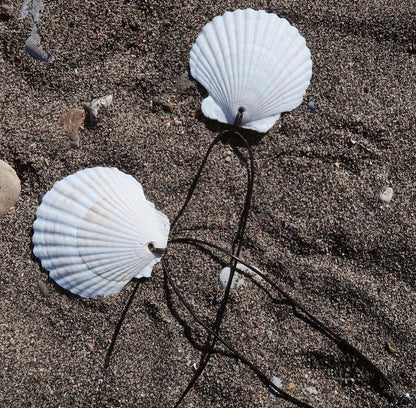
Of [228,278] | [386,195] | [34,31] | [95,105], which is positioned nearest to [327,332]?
[228,278]

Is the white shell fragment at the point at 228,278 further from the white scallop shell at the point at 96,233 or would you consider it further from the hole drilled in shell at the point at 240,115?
the hole drilled in shell at the point at 240,115

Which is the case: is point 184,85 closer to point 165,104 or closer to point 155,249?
point 165,104

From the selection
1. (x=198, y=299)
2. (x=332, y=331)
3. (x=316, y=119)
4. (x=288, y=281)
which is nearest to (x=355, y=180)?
(x=316, y=119)

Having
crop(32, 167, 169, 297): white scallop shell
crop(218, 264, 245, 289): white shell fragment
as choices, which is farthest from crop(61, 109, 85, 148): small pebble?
crop(218, 264, 245, 289): white shell fragment

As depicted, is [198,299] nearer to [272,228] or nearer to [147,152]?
[272,228]

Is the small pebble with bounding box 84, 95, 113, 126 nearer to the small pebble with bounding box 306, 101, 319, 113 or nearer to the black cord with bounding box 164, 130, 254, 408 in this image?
the black cord with bounding box 164, 130, 254, 408

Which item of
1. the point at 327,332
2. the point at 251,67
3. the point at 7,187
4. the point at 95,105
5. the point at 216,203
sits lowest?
the point at 327,332

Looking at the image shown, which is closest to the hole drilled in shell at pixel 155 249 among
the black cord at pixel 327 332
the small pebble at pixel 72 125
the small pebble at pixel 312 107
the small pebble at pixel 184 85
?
the black cord at pixel 327 332
